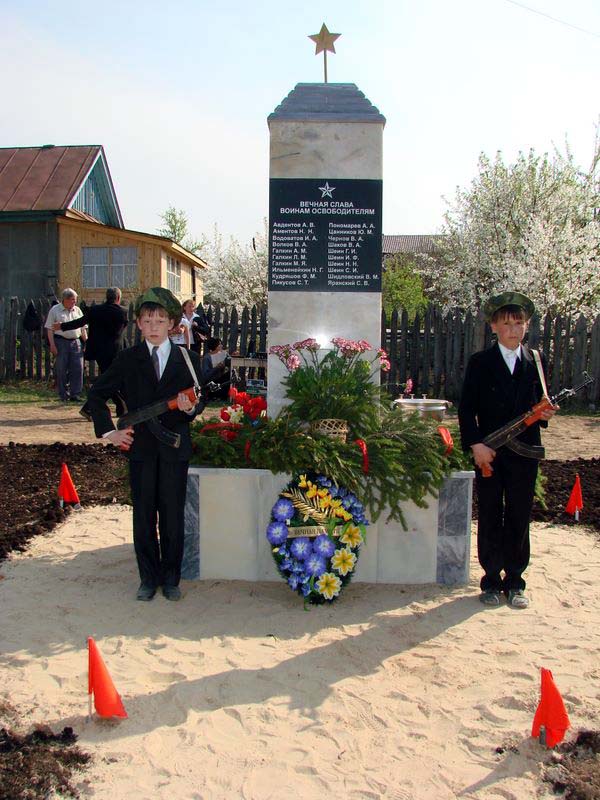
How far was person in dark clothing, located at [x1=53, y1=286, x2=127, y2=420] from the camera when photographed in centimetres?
1126

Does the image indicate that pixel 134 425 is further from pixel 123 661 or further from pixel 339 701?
pixel 339 701

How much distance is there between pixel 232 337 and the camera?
14883 millimetres

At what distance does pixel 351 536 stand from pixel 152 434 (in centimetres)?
142

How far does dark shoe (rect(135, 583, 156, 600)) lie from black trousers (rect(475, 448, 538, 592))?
2.12 metres

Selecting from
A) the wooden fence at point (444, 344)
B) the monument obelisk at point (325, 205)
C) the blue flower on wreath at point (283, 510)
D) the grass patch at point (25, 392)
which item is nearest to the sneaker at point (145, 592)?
the blue flower on wreath at point (283, 510)

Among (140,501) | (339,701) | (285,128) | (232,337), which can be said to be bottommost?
(339,701)

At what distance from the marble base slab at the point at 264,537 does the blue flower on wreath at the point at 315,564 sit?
1.85ft

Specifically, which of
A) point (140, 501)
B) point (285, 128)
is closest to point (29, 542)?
point (140, 501)

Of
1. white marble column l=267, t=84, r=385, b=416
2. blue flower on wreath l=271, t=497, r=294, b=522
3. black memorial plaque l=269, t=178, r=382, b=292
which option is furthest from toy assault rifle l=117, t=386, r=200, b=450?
black memorial plaque l=269, t=178, r=382, b=292

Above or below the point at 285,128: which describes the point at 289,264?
below

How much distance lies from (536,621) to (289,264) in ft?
9.93

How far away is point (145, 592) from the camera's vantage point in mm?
4855

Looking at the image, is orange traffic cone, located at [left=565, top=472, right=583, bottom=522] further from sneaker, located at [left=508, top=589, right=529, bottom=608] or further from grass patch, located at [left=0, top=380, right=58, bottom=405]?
grass patch, located at [left=0, top=380, right=58, bottom=405]

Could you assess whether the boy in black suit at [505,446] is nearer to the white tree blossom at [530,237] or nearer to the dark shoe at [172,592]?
the dark shoe at [172,592]
